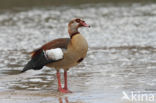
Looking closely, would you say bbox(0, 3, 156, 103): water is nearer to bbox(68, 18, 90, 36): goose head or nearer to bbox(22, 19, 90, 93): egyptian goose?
bbox(22, 19, 90, 93): egyptian goose

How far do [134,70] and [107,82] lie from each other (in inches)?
66.4

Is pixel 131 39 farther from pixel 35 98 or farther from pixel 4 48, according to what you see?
pixel 35 98

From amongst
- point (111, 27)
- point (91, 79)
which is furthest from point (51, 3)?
point (91, 79)

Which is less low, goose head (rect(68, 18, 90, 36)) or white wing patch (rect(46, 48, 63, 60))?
goose head (rect(68, 18, 90, 36))

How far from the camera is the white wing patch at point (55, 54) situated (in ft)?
30.9

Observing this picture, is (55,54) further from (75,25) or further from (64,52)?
(75,25)

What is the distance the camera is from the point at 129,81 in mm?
10500

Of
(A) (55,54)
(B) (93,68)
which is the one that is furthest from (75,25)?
(B) (93,68)

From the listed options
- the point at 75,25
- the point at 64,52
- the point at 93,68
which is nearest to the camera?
the point at 64,52

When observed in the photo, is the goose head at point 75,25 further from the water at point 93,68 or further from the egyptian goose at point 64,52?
the water at point 93,68

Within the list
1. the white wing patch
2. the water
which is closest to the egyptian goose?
the white wing patch

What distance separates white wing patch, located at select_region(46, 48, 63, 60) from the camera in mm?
9406

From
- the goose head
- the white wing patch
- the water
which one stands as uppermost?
the goose head

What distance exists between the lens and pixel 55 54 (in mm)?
9438
